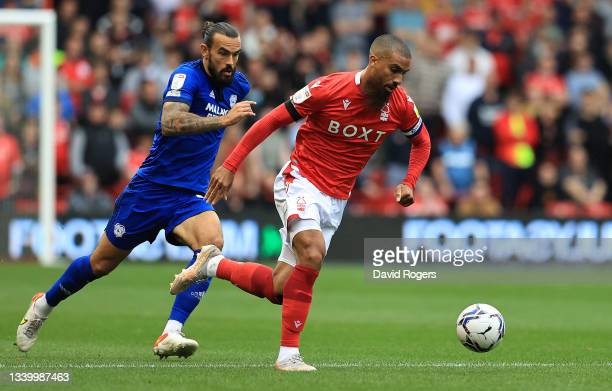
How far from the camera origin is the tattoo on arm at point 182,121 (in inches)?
369

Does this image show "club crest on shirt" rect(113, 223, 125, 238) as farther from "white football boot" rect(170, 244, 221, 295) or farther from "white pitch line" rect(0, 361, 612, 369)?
"white pitch line" rect(0, 361, 612, 369)

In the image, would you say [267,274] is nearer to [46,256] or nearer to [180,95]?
[180,95]

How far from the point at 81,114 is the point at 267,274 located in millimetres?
12167

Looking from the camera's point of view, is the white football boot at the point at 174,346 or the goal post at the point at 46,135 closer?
the white football boot at the point at 174,346

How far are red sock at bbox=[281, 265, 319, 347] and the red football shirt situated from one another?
813mm

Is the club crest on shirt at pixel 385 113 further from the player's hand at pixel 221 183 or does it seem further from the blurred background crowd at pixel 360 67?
the blurred background crowd at pixel 360 67

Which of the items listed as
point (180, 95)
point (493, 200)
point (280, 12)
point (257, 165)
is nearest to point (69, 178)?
point (257, 165)

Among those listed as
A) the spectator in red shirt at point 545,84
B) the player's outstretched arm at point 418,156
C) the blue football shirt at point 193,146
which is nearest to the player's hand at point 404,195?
the player's outstretched arm at point 418,156

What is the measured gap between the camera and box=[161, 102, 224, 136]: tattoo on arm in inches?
369

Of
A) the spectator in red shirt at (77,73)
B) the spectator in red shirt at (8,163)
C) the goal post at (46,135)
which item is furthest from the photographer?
the spectator in red shirt at (77,73)

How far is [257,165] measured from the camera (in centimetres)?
2145

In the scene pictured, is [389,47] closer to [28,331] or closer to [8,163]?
[28,331]

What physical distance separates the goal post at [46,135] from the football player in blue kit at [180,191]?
29.9 feet

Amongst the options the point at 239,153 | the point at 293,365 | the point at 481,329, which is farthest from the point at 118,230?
the point at 481,329
